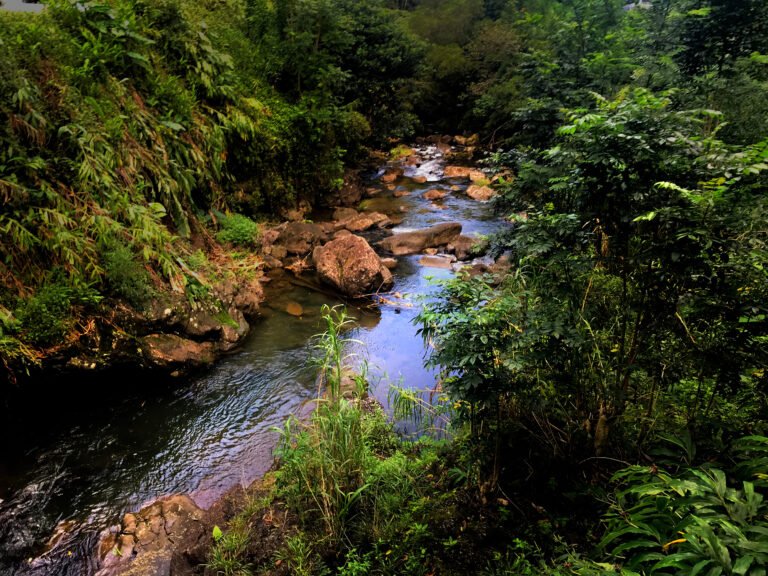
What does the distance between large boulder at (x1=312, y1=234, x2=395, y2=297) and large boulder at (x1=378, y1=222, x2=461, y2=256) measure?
1.90 metres

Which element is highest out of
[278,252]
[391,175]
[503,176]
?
[503,176]

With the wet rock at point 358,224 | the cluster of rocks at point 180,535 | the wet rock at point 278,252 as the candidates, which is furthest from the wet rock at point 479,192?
the cluster of rocks at point 180,535

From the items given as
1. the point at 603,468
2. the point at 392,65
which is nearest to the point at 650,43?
the point at 392,65

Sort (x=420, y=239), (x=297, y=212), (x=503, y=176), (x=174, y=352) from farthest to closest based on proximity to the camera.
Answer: (x=297, y=212)
(x=420, y=239)
(x=503, y=176)
(x=174, y=352)

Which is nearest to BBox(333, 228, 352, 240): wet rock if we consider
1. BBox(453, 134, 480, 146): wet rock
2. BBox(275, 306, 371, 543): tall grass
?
BBox(275, 306, 371, 543): tall grass

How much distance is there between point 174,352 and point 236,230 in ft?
12.8

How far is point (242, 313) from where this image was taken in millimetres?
6602

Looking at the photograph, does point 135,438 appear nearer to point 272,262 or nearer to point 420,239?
point 272,262

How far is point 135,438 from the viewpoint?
439cm

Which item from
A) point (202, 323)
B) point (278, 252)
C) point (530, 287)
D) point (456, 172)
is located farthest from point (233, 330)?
point (456, 172)

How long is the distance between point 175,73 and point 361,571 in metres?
8.91

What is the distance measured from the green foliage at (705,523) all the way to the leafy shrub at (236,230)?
8133mm

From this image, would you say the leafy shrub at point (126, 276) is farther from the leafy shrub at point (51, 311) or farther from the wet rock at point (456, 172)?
the wet rock at point (456, 172)

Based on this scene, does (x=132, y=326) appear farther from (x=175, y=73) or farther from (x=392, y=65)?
(x=392, y=65)
